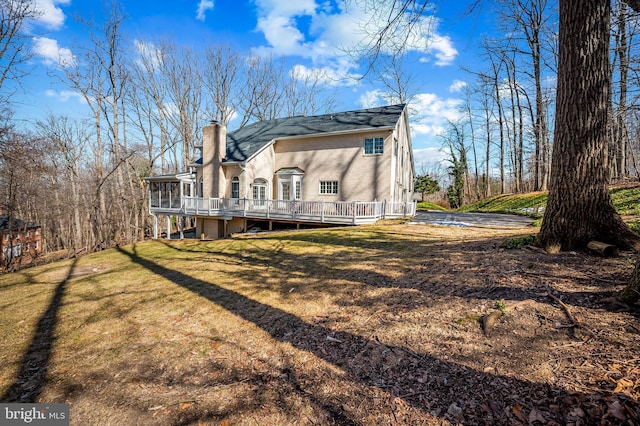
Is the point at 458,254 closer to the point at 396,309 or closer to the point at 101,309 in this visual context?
the point at 396,309

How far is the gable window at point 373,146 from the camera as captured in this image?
56.2 ft

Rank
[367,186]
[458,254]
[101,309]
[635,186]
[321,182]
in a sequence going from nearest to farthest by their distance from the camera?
[101,309] → [458,254] → [635,186] → [367,186] → [321,182]

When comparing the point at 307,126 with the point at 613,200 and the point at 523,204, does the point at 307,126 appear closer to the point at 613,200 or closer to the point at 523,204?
the point at 523,204

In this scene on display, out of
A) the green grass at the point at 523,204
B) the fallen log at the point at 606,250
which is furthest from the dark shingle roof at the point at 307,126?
the fallen log at the point at 606,250

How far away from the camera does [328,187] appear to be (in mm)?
18688

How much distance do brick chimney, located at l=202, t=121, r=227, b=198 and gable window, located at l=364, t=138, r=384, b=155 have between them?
32.3 feet

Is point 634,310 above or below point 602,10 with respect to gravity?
below

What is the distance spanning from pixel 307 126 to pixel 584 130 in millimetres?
17635

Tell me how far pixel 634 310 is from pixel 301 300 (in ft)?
13.0

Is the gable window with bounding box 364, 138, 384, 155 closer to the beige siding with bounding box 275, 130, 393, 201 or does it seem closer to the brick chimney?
the beige siding with bounding box 275, 130, 393, 201

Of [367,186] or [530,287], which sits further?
[367,186]

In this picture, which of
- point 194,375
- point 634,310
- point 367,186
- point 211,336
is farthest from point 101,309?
point 367,186

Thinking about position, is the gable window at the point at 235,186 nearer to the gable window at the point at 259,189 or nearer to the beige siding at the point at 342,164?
the gable window at the point at 259,189

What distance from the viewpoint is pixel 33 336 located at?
440 centimetres
